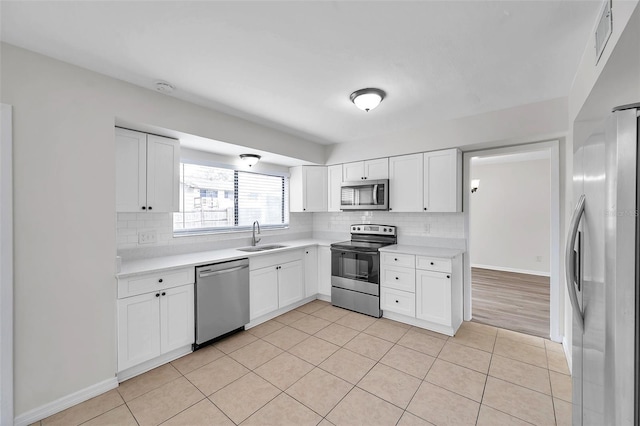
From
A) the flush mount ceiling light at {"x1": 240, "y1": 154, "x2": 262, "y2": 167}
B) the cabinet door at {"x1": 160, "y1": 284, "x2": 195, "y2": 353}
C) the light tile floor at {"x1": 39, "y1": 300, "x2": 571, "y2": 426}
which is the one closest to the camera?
the light tile floor at {"x1": 39, "y1": 300, "x2": 571, "y2": 426}

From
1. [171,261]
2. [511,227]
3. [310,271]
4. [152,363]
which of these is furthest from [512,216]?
[152,363]

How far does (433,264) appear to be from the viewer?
3.21 m

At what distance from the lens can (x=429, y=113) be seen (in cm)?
310

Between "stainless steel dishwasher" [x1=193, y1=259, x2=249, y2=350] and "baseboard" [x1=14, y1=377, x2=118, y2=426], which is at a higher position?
"stainless steel dishwasher" [x1=193, y1=259, x2=249, y2=350]

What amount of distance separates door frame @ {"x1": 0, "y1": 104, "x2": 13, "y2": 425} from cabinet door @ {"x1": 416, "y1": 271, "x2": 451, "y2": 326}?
11.7 feet

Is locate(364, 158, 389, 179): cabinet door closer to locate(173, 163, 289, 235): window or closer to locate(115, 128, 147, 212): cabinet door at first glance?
locate(173, 163, 289, 235): window

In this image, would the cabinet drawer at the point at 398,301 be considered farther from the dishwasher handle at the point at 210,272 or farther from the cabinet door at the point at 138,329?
the cabinet door at the point at 138,329

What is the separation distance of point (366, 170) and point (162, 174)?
2.70 m

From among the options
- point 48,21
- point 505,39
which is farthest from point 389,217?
point 48,21

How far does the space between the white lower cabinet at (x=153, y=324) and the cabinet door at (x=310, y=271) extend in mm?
1773

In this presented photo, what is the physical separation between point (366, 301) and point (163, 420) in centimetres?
254

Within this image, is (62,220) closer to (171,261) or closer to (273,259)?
(171,261)

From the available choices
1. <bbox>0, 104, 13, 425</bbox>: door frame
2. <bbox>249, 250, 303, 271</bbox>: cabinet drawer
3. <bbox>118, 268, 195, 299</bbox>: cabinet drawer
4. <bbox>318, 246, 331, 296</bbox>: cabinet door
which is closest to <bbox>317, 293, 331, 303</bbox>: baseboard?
<bbox>318, 246, 331, 296</bbox>: cabinet door

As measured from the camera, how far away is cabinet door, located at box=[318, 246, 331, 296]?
4.20m
